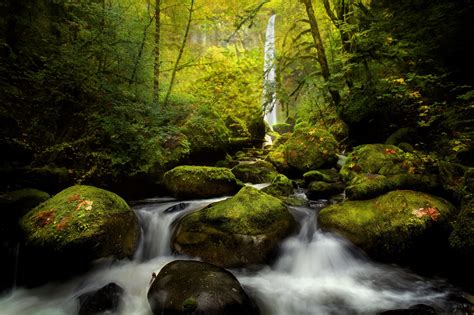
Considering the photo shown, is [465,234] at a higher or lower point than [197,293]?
higher

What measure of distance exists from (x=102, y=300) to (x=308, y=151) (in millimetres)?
6978

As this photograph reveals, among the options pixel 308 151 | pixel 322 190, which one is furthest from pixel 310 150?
pixel 322 190

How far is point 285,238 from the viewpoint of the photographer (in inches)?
206

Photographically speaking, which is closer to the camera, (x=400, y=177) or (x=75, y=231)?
(x=75, y=231)

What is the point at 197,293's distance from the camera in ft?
11.1

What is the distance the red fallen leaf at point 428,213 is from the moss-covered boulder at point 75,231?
193 inches

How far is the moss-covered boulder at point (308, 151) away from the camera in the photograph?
8.91 m

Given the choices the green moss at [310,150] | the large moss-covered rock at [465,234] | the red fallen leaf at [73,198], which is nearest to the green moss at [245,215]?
the red fallen leaf at [73,198]

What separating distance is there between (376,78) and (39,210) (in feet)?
27.3

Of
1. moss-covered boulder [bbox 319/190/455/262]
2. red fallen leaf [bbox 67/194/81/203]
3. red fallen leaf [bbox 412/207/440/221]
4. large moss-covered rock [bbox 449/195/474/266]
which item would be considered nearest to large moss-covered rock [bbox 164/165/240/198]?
red fallen leaf [bbox 67/194/81/203]

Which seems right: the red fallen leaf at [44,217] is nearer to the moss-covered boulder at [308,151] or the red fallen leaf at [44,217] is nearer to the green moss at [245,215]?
the green moss at [245,215]

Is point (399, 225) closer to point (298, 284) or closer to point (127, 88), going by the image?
point (298, 284)

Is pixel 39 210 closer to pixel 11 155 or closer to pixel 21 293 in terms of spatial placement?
pixel 21 293

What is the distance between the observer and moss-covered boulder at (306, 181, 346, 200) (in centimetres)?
722
